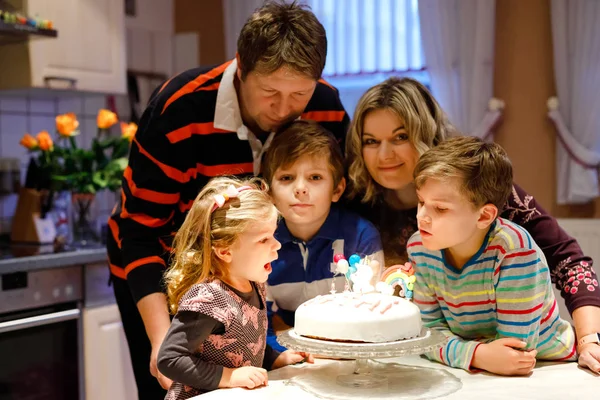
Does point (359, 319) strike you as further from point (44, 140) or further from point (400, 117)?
point (44, 140)

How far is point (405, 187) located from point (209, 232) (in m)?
0.59

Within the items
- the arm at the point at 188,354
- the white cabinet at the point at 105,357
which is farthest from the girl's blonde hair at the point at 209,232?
the white cabinet at the point at 105,357

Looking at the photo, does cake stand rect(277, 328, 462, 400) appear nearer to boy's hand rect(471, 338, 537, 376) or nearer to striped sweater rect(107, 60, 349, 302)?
boy's hand rect(471, 338, 537, 376)

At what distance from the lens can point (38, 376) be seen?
8.50ft

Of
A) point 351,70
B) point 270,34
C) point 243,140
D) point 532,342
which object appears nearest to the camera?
point 532,342

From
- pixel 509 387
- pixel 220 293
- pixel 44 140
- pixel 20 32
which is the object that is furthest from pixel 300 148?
pixel 44 140

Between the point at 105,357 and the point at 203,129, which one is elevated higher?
the point at 203,129

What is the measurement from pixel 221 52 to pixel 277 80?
2855 mm

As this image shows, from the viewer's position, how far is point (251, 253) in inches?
49.4

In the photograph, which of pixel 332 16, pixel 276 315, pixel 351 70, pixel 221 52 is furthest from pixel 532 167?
pixel 276 315

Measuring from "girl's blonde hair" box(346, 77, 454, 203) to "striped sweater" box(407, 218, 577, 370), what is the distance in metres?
0.30

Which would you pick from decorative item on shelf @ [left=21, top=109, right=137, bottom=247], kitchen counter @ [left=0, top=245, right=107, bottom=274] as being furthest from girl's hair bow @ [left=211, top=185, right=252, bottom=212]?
decorative item on shelf @ [left=21, top=109, right=137, bottom=247]

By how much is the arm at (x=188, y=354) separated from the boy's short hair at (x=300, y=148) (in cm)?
52

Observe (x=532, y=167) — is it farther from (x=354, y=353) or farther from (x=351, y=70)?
(x=354, y=353)
